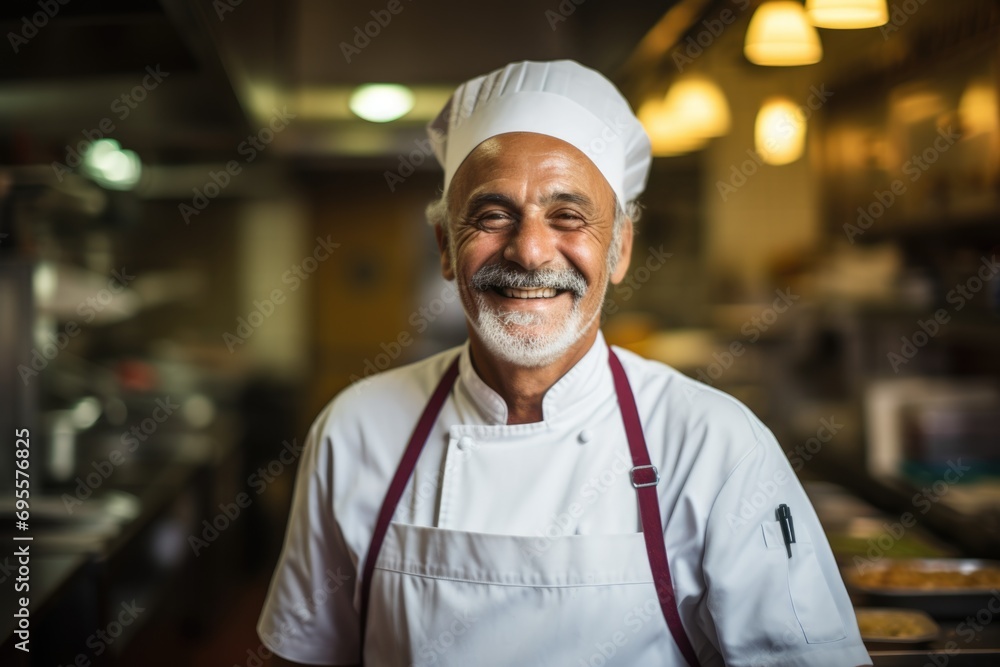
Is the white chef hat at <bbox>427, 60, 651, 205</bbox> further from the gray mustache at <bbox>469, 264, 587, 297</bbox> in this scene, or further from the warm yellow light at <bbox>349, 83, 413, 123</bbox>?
the warm yellow light at <bbox>349, 83, 413, 123</bbox>

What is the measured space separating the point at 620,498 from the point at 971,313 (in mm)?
2020

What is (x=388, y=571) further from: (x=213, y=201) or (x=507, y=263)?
(x=213, y=201)

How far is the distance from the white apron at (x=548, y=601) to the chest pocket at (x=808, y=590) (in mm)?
168

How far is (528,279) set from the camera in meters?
1.40

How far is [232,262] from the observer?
6.86m

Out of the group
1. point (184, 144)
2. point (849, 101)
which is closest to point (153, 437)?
point (184, 144)

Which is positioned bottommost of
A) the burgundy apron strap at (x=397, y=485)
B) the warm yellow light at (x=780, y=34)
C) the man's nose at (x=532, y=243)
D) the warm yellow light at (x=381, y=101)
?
the burgundy apron strap at (x=397, y=485)

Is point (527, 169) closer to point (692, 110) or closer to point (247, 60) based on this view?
point (247, 60)

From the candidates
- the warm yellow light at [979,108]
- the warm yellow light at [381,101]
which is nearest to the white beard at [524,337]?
the warm yellow light at [979,108]

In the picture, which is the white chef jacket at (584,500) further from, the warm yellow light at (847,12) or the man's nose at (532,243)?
the warm yellow light at (847,12)

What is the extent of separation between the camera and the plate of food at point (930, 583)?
1879 mm

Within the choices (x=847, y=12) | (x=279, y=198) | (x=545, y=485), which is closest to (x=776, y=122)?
(x=847, y=12)

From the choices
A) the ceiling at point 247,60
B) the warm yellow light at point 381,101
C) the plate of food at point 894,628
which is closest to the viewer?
the plate of food at point 894,628

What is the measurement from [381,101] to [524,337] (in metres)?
3.40
